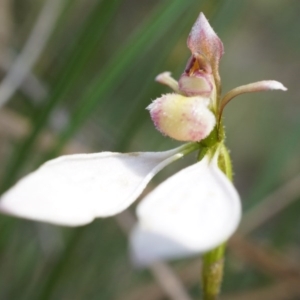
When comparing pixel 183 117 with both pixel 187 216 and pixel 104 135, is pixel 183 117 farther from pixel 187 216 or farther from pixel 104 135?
pixel 104 135

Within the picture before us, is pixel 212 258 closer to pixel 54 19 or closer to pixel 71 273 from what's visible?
pixel 54 19

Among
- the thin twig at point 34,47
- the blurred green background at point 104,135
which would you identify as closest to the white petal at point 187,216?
the blurred green background at point 104,135

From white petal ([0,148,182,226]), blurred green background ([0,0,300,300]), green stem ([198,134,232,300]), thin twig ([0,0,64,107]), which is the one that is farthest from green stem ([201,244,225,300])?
thin twig ([0,0,64,107])

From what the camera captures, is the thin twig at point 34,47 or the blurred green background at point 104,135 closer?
the blurred green background at point 104,135

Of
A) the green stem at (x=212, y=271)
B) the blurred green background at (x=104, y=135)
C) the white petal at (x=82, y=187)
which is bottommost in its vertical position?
the blurred green background at (x=104, y=135)

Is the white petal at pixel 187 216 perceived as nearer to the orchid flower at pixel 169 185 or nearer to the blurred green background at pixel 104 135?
the orchid flower at pixel 169 185

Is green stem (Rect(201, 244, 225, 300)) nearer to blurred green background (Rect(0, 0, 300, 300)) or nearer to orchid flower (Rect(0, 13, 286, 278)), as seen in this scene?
orchid flower (Rect(0, 13, 286, 278))
